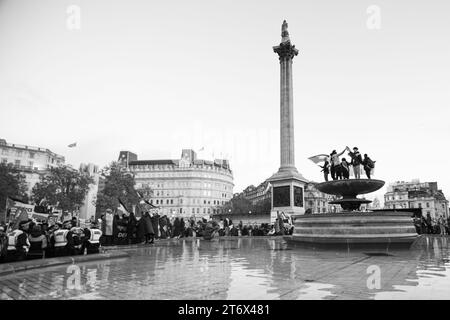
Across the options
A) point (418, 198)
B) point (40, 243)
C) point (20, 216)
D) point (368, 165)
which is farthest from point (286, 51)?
point (418, 198)

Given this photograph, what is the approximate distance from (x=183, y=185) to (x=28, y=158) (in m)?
53.9

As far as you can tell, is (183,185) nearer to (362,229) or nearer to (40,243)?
(362,229)

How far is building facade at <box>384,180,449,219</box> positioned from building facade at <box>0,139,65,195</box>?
110m

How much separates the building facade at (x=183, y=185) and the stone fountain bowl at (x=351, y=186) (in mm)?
110615

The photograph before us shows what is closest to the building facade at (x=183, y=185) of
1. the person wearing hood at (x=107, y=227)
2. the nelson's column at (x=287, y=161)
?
the nelson's column at (x=287, y=161)

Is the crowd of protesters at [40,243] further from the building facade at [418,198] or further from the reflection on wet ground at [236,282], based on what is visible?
the building facade at [418,198]

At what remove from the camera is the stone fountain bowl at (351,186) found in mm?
14414

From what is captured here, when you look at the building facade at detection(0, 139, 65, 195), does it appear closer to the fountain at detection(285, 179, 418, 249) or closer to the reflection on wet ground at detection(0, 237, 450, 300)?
the fountain at detection(285, 179, 418, 249)

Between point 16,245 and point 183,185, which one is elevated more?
point 183,185

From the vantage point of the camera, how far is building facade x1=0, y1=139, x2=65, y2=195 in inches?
3521

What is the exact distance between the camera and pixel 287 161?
32.5 m
